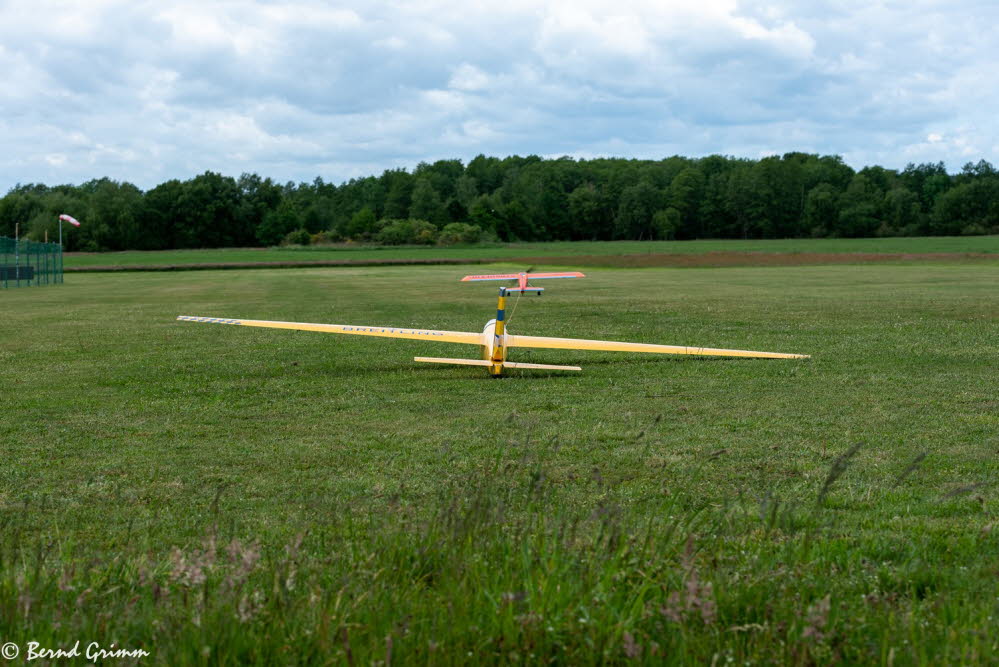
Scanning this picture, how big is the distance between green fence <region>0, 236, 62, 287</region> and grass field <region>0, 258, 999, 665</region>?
28.7m

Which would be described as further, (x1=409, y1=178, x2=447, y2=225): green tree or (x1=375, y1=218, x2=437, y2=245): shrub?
(x1=409, y1=178, x2=447, y2=225): green tree

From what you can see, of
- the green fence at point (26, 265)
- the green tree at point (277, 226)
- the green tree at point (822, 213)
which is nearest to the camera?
the green fence at point (26, 265)

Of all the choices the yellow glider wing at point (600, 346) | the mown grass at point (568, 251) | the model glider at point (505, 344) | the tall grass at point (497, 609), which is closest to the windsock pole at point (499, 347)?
the model glider at point (505, 344)

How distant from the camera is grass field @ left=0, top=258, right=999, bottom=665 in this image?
10.3 feet

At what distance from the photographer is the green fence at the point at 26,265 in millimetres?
43750

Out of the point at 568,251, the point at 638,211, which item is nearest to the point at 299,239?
the point at 568,251

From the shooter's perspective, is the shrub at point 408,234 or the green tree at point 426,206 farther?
the green tree at point 426,206

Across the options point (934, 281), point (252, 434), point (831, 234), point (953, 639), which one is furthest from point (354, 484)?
point (831, 234)

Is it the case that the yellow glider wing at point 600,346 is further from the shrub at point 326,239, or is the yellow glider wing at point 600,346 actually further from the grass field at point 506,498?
the shrub at point 326,239

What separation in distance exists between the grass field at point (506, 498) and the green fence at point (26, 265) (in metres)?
28.7

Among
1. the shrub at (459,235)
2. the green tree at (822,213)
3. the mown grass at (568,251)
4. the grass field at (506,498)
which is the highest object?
the green tree at (822,213)

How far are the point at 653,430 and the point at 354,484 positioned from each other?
3381mm

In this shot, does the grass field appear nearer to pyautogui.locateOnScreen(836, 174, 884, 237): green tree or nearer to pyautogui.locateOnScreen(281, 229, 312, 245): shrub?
pyautogui.locateOnScreen(281, 229, 312, 245): shrub

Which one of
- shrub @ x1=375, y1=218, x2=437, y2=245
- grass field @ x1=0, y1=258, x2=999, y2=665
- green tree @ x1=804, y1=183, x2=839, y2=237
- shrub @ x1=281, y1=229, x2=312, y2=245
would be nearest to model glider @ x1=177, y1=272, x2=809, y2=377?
grass field @ x1=0, y1=258, x2=999, y2=665
